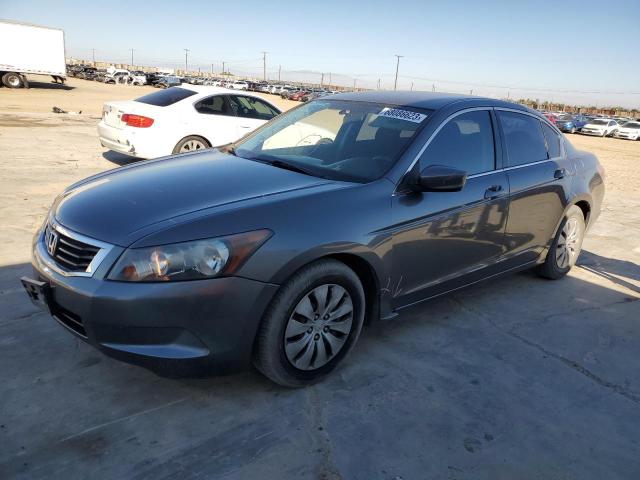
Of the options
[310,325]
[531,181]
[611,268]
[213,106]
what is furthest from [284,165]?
[213,106]

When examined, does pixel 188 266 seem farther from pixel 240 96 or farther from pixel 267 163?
pixel 240 96

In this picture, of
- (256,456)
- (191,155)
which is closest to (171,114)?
(191,155)

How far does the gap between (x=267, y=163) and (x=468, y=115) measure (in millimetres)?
1509

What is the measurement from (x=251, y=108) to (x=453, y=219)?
6962mm

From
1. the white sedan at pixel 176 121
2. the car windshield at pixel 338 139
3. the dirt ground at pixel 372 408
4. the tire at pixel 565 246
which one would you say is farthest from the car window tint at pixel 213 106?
the tire at pixel 565 246

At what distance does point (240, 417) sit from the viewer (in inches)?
105

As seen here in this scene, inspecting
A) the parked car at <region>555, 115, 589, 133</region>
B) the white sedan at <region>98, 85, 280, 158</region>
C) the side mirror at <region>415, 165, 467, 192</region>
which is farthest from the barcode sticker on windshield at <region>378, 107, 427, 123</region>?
the parked car at <region>555, 115, 589, 133</region>

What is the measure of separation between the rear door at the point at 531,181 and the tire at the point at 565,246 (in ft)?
0.74

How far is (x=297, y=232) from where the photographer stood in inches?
103

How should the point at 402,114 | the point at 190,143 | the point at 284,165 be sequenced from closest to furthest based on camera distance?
the point at 284,165
the point at 402,114
the point at 190,143

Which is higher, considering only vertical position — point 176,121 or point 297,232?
point 297,232

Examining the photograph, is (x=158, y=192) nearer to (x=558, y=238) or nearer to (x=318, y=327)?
(x=318, y=327)

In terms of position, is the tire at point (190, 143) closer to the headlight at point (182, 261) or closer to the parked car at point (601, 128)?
the headlight at point (182, 261)

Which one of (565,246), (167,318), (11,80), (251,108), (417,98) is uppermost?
(417,98)
